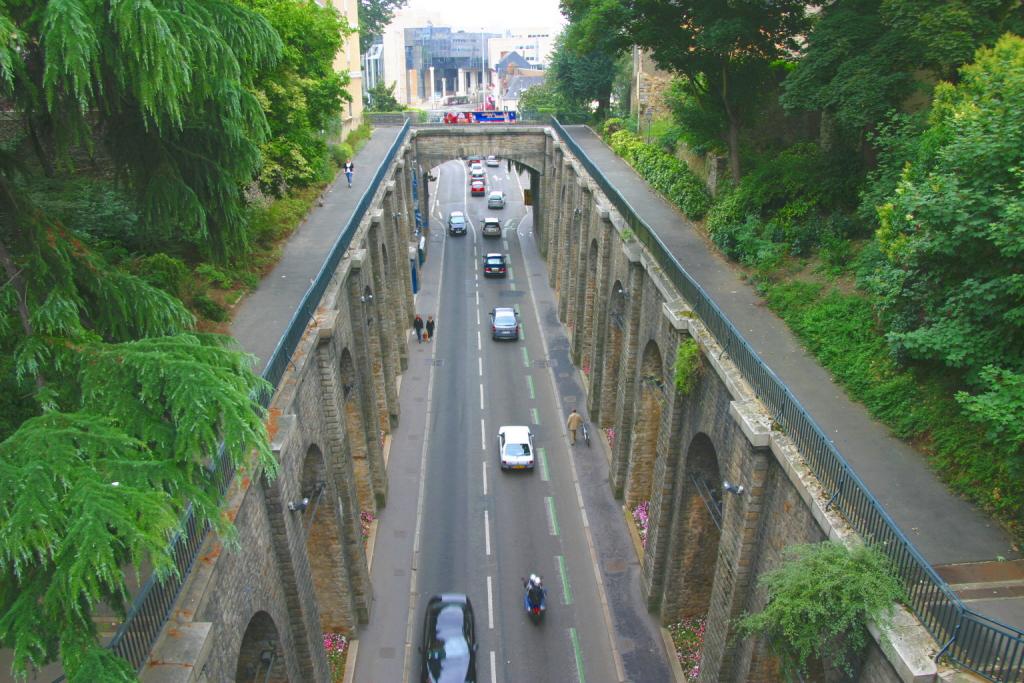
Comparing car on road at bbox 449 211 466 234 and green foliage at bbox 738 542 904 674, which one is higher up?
green foliage at bbox 738 542 904 674

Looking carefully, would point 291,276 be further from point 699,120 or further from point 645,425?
point 699,120

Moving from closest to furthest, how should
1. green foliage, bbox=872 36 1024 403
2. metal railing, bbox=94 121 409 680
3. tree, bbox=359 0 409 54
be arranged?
metal railing, bbox=94 121 409 680 → green foliage, bbox=872 36 1024 403 → tree, bbox=359 0 409 54

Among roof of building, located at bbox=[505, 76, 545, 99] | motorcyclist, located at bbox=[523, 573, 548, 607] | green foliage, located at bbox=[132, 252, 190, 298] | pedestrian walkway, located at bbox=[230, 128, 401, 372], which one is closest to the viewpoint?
green foliage, located at bbox=[132, 252, 190, 298]

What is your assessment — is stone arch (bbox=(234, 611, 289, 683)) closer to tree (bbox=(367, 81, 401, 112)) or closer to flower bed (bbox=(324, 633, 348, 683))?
flower bed (bbox=(324, 633, 348, 683))

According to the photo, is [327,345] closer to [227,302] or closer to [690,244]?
[227,302]

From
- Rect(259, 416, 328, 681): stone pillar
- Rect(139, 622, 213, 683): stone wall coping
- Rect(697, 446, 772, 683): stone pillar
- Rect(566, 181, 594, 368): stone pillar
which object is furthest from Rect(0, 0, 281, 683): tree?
Rect(566, 181, 594, 368): stone pillar

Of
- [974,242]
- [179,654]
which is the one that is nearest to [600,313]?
[974,242]
